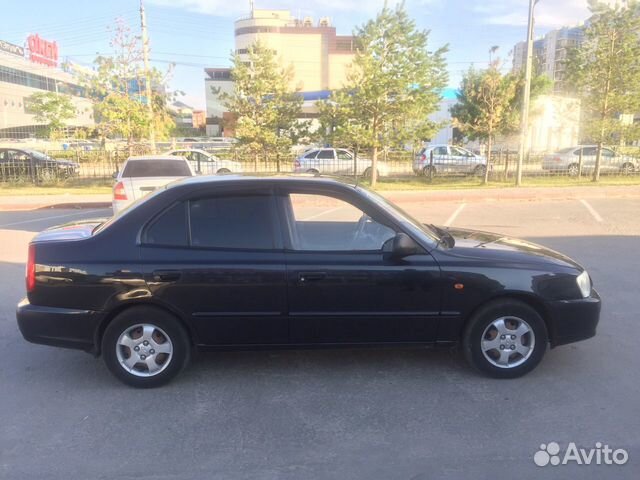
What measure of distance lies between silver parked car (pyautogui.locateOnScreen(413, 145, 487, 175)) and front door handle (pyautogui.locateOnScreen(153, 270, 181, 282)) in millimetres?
19634

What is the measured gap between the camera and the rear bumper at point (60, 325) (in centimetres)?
381

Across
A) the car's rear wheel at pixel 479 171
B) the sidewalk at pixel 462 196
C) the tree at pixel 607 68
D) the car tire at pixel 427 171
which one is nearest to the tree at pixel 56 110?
the sidewalk at pixel 462 196

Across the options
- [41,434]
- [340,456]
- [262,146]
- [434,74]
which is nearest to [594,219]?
[434,74]

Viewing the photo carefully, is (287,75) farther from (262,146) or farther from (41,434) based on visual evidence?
(41,434)

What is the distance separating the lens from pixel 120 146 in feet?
74.3

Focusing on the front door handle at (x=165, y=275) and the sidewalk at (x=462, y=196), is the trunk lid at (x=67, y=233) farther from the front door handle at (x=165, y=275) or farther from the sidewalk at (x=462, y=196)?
the sidewalk at (x=462, y=196)

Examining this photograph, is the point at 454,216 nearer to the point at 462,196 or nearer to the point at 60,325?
the point at 462,196

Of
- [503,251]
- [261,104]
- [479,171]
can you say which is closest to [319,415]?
[503,251]

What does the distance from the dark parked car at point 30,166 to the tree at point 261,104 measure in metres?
7.51

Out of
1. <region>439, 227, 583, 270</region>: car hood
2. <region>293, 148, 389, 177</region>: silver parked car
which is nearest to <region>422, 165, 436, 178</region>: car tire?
<region>293, 148, 389, 177</region>: silver parked car

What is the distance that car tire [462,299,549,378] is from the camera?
155 inches

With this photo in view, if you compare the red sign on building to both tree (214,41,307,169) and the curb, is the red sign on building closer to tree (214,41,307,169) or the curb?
tree (214,41,307,169)

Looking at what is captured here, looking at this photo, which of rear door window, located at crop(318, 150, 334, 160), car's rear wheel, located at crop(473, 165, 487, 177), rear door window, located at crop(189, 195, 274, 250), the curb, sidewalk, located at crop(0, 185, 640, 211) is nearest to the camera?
rear door window, located at crop(189, 195, 274, 250)

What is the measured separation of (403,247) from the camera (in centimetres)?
376
